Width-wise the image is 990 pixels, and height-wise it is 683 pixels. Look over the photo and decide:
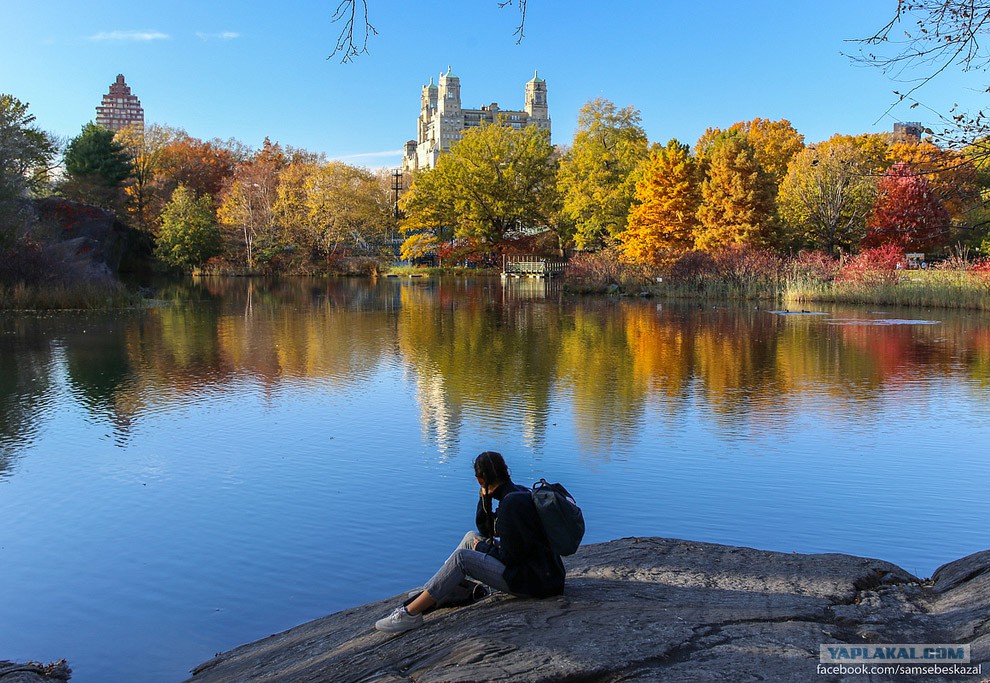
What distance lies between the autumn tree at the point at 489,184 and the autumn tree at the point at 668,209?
16699 millimetres

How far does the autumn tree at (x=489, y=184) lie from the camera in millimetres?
55094

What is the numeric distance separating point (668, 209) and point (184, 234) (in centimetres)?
3180

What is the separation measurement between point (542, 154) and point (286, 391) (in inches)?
1761

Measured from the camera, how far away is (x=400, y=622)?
175 inches

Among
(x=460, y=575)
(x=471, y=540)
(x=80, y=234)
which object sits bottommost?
(x=460, y=575)

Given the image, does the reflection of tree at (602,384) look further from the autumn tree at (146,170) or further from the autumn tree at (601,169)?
the autumn tree at (146,170)

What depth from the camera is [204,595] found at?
5.75 metres

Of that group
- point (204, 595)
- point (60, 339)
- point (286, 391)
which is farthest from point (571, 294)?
point (204, 595)

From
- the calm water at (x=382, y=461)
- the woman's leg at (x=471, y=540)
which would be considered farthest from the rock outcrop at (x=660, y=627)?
the calm water at (x=382, y=461)

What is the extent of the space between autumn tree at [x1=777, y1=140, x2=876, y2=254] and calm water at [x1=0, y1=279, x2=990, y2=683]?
73.8 ft

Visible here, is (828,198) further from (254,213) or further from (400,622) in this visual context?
Answer: (400,622)

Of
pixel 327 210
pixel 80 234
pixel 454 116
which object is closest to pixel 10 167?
pixel 80 234

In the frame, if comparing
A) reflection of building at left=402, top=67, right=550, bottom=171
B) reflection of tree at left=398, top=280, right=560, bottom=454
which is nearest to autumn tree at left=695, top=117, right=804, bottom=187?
reflection of tree at left=398, top=280, right=560, bottom=454

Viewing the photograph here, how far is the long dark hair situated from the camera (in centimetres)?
457
